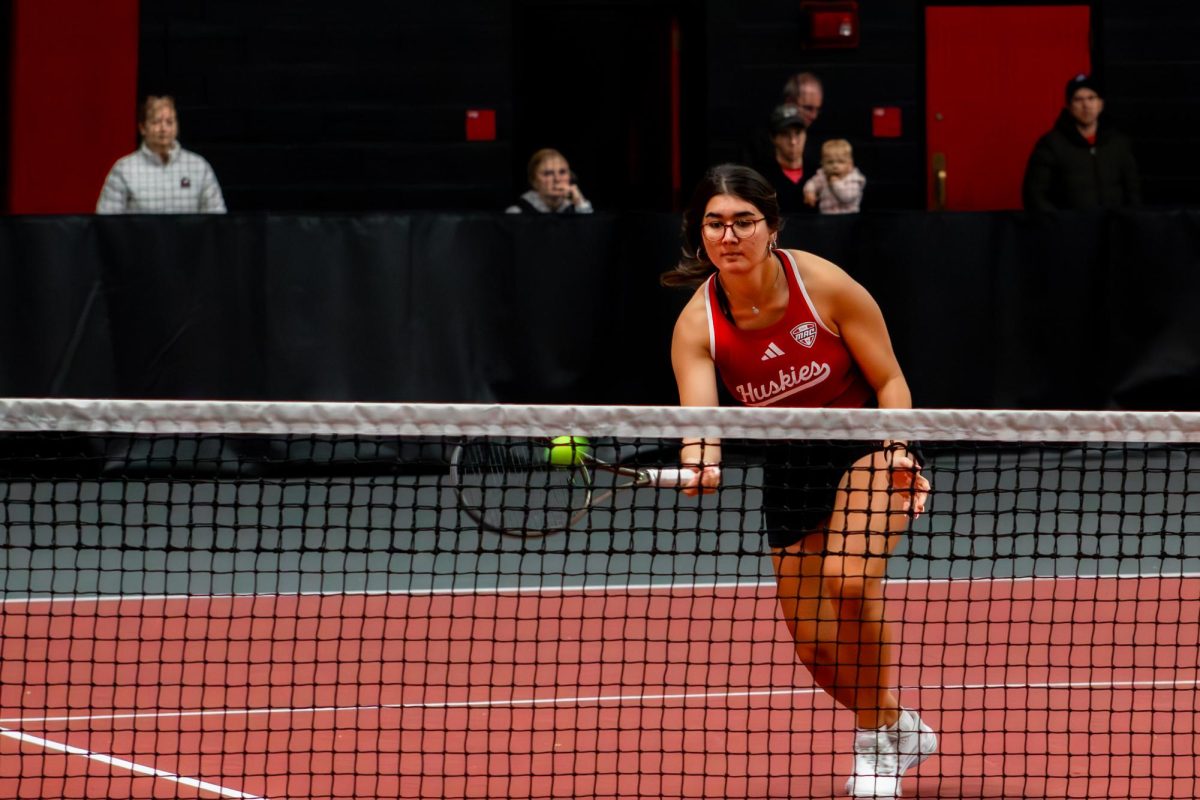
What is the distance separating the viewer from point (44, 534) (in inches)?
337

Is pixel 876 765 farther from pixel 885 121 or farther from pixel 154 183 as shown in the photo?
pixel 885 121

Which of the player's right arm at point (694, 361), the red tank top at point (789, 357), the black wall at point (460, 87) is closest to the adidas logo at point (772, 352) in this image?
the red tank top at point (789, 357)

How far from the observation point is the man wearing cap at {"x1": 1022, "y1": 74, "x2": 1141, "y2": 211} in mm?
10352

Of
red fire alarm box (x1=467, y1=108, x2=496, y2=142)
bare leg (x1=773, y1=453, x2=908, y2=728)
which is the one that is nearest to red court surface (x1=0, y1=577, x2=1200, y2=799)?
bare leg (x1=773, y1=453, x2=908, y2=728)

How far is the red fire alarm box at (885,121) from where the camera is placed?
1183 centimetres

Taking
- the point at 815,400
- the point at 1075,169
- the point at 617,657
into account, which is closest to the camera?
the point at 815,400

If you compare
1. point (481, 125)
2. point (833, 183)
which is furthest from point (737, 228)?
point (481, 125)

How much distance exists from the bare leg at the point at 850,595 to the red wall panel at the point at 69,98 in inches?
328

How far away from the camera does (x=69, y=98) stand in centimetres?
1175

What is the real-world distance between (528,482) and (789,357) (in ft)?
4.66

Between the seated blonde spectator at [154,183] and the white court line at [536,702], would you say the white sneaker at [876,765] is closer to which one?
the white court line at [536,702]

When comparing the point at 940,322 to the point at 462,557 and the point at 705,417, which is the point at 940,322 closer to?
the point at 462,557

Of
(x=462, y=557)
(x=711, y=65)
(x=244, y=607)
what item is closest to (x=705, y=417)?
(x=244, y=607)

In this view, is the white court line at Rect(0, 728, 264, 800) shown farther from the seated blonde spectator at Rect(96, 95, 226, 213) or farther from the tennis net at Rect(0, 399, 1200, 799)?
the seated blonde spectator at Rect(96, 95, 226, 213)
